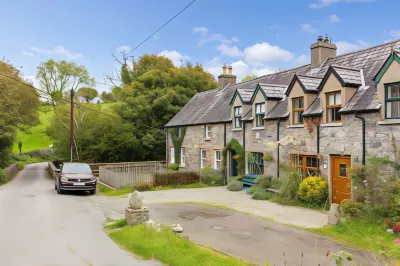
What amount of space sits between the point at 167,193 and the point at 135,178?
9.18ft

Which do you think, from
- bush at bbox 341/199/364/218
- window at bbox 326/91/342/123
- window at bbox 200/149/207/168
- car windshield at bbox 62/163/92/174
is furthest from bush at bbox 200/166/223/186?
bush at bbox 341/199/364/218

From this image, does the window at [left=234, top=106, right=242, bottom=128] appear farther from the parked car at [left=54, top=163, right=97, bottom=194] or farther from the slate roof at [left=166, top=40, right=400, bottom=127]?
the parked car at [left=54, top=163, right=97, bottom=194]

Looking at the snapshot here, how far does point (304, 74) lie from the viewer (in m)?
19.0

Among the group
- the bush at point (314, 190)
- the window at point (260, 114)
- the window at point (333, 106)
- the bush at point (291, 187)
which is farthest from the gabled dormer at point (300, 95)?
the bush at point (314, 190)

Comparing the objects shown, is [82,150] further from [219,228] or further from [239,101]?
[219,228]

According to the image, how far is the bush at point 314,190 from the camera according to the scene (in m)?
13.7

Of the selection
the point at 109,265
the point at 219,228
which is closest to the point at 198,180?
the point at 219,228

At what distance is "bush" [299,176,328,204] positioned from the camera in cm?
1370

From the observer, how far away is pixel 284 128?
16703 millimetres

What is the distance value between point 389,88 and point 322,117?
9.99ft

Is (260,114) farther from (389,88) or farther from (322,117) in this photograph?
(389,88)

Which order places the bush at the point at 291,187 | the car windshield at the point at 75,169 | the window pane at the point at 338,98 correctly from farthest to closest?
the car windshield at the point at 75,169 < the bush at the point at 291,187 < the window pane at the point at 338,98

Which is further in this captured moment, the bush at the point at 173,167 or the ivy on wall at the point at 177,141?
the ivy on wall at the point at 177,141

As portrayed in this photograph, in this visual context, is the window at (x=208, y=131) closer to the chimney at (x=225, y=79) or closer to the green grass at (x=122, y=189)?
the green grass at (x=122, y=189)
